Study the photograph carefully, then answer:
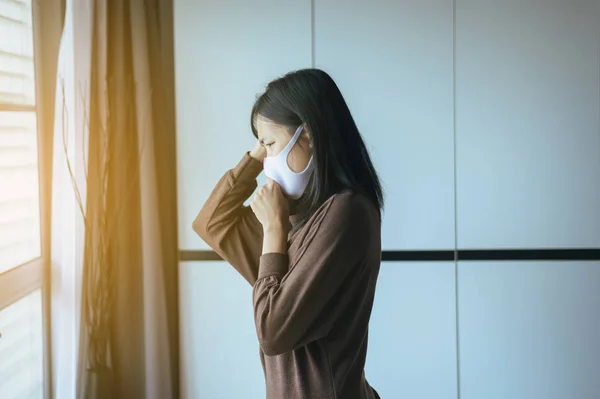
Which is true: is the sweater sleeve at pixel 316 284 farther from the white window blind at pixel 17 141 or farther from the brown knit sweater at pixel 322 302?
the white window blind at pixel 17 141

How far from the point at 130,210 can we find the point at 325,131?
1269 millimetres

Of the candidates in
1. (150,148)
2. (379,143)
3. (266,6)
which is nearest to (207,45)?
(266,6)

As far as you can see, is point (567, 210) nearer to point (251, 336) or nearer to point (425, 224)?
point (425, 224)

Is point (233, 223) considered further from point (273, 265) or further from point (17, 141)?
point (17, 141)

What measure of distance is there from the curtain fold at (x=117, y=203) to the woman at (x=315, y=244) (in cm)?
89

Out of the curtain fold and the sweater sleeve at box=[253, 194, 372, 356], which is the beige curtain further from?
the sweater sleeve at box=[253, 194, 372, 356]

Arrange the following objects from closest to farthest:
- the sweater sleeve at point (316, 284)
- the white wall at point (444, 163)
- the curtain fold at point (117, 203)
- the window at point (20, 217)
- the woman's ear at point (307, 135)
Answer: the sweater sleeve at point (316, 284) < the woman's ear at point (307, 135) < the window at point (20, 217) < the curtain fold at point (117, 203) < the white wall at point (444, 163)

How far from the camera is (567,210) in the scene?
239 centimetres

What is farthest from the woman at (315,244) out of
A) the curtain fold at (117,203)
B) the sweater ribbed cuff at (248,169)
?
the curtain fold at (117,203)

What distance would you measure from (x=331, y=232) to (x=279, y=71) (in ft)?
4.27

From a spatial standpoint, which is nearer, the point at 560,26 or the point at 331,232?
the point at 331,232

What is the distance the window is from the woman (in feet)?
2.51

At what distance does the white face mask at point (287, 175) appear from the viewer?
135 centimetres

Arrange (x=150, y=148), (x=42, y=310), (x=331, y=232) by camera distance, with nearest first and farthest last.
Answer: (x=331, y=232), (x=42, y=310), (x=150, y=148)
